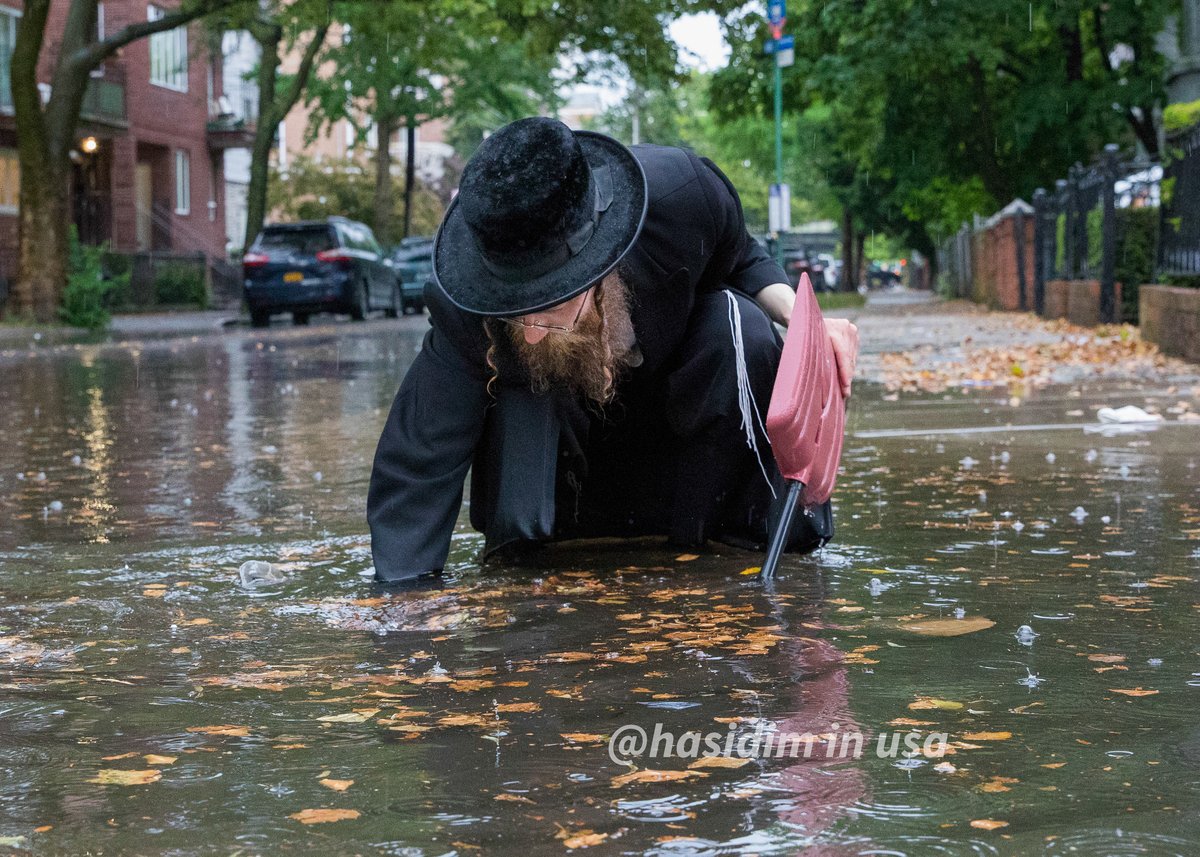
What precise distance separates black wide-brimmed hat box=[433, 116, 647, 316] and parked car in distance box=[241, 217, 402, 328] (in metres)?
23.8

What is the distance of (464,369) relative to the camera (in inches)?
176

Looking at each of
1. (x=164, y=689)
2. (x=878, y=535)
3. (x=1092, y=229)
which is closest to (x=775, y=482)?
(x=878, y=535)

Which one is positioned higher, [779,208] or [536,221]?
[779,208]

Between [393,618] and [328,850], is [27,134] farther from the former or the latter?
[328,850]

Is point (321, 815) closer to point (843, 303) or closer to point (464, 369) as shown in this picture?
point (464, 369)

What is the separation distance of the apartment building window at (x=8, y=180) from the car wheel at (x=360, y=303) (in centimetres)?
962

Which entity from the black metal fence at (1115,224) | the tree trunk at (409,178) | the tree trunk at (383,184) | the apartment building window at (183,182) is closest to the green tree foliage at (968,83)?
the black metal fence at (1115,224)

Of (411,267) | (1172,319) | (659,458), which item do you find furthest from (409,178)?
(659,458)

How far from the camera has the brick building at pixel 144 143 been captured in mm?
36781

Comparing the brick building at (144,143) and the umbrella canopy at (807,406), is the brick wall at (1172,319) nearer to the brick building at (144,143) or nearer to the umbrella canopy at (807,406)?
the umbrella canopy at (807,406)

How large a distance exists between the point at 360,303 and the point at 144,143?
15.5m

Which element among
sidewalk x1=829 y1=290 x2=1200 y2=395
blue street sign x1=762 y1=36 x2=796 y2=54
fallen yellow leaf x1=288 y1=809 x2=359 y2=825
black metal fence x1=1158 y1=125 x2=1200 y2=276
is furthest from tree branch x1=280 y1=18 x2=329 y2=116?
fallen yellow leaf x1=288 y1=809 x2=359 y2=825

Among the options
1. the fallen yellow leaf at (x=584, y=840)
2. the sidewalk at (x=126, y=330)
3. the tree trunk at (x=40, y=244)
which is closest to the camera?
the fallen yellow leaf at (x=584, y=840)

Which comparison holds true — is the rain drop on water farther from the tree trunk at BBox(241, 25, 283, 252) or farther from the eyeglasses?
the tree trunk at BBox(241, 25, 283, 252)
